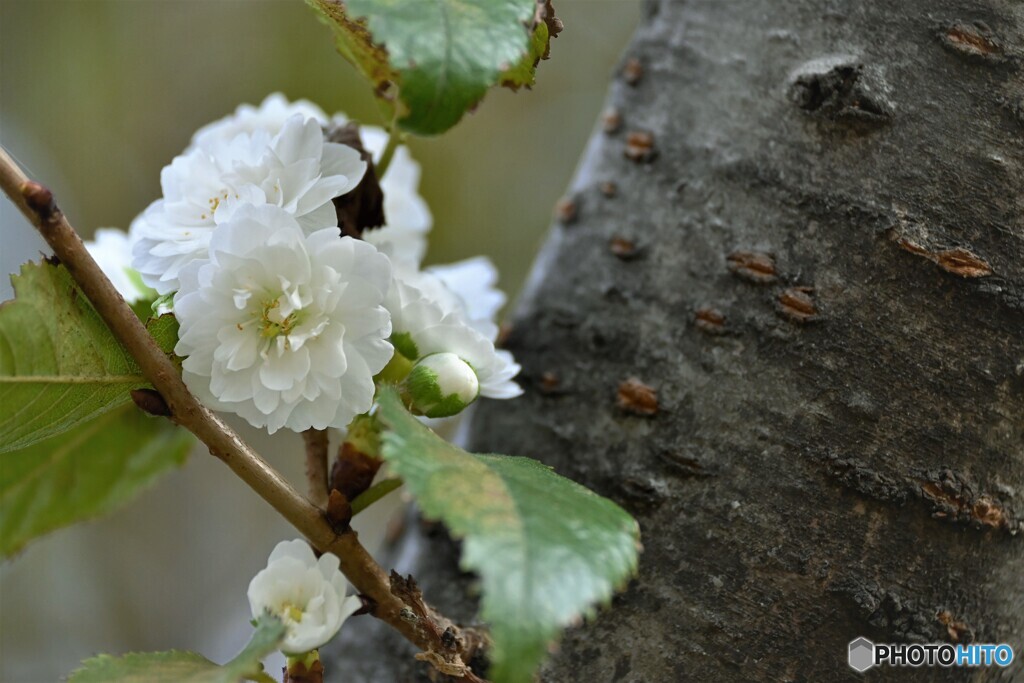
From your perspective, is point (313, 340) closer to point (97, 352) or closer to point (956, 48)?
point (97, 352)

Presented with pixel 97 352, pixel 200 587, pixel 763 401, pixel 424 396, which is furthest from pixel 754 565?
pixel 200 587

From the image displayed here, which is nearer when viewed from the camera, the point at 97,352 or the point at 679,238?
the point at 97,352

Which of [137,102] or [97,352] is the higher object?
[97,352]

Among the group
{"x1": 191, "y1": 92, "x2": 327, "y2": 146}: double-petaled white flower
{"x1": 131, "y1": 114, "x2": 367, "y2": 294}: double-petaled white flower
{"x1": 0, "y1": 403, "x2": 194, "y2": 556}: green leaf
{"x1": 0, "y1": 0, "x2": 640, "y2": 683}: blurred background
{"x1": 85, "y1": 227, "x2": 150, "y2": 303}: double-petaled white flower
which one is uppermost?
{"x1": 131, "y1": 114, "x2": 367, "y2": 294}: double-petaled white flower

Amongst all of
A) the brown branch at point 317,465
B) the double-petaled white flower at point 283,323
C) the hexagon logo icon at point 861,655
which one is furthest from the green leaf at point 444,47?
the hexagon logo icon at point 861,655

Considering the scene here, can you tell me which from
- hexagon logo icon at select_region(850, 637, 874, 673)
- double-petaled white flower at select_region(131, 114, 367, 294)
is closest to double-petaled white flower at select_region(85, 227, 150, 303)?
double-petaled white flower at select_region(131, 114, 367, 294)

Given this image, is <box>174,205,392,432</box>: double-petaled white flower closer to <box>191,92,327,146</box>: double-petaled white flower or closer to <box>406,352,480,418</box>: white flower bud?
<box>406,352,480,418</box>: white flower bud
